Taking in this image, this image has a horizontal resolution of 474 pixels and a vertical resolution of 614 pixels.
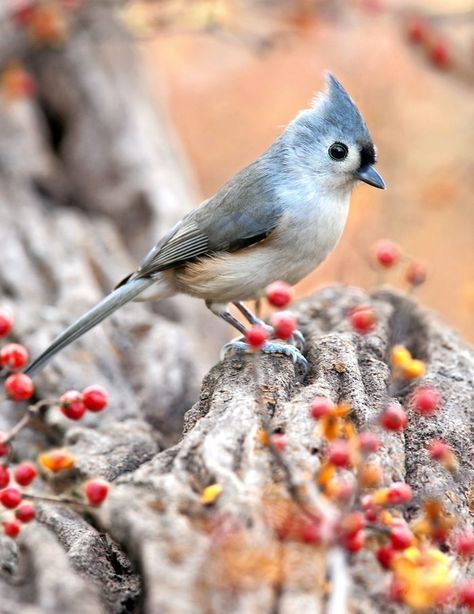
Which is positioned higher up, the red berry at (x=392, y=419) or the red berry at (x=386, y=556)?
the red berry at (x=392, y=419)

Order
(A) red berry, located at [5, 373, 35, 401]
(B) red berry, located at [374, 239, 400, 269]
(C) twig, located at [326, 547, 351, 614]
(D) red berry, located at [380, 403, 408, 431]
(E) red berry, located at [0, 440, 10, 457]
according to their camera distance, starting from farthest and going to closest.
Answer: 1. (B) red berry, located at [374, 239, 400, 269]
2. (A) red berry, located at [5, 373, 35, 401]
3. (E) red berry, located at [0, 440, 10, 457]
4. (D) red berry, located at [380, 403, 408, 431]
5. (C) twig, located at [326, 547, 351, 614]

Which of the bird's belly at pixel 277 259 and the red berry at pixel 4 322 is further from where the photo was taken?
the bird's belly at pixel 277 259

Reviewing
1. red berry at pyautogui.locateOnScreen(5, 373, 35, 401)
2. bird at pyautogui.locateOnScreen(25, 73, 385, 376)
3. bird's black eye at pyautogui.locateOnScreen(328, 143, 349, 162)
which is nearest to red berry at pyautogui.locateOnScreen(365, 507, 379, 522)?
red berry at pyautogui.locateOnScreen(5, 373, 35, 401)

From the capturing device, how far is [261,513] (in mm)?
1974

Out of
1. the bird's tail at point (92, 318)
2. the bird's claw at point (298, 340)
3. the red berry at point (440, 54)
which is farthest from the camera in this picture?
the red berry at point (440, 54)

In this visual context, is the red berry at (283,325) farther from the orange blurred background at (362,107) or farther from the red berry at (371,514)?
the orange blurred background at (362,107)

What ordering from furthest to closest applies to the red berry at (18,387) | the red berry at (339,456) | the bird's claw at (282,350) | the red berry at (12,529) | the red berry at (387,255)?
1. the red berry at (387,255)
2. the bird's claw at (282,350)
3. the red berry at (18,387)
4. the red berry at (12,529)
5. the red berry at (339,456)

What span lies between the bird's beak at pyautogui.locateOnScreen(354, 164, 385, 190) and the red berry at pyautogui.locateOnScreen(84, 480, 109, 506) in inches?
75.7

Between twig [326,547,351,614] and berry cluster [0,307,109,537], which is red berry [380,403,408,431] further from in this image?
berry cluster [0,307,109,537]

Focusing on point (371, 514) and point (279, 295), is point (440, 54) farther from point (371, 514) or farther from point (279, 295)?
point (371, 514)

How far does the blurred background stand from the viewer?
579 cm

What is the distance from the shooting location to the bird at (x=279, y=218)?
355cm

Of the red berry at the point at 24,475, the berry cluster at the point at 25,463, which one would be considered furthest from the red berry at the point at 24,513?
the red berry at the point at 24,475

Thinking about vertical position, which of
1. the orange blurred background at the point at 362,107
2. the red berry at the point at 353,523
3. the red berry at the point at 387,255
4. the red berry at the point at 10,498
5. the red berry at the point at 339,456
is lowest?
the red berry at the point at 10,498
